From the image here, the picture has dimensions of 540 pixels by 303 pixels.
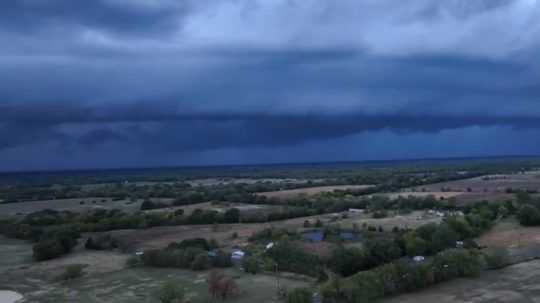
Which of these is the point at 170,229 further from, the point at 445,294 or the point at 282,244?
the point at 445,294

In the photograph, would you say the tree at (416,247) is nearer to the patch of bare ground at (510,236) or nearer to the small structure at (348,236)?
the patch of bare ground at (510,236)

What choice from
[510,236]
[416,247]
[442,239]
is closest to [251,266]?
[416,247]

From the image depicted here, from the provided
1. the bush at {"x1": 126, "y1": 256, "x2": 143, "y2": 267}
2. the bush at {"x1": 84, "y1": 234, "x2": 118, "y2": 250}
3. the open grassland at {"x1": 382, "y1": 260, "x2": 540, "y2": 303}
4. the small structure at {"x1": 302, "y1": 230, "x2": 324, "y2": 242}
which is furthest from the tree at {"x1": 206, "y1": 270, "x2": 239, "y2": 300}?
the bush at {"x1": 84, "y1": 234, "x2": 118, "y2": 250}

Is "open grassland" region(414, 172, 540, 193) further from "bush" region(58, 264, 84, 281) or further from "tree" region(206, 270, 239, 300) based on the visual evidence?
"bush" region(58, 264, 84, 281)

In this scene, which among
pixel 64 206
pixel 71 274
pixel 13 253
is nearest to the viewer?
pixel 71 274

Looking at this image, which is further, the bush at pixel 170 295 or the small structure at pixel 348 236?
the small structure at pixel 348 236

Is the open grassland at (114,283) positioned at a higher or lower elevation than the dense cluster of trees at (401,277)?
lower

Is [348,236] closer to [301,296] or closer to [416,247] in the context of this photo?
[416,247]

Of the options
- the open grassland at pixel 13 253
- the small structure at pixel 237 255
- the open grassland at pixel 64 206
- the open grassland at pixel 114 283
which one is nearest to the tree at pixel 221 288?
the open grassland at pixel 114 283
